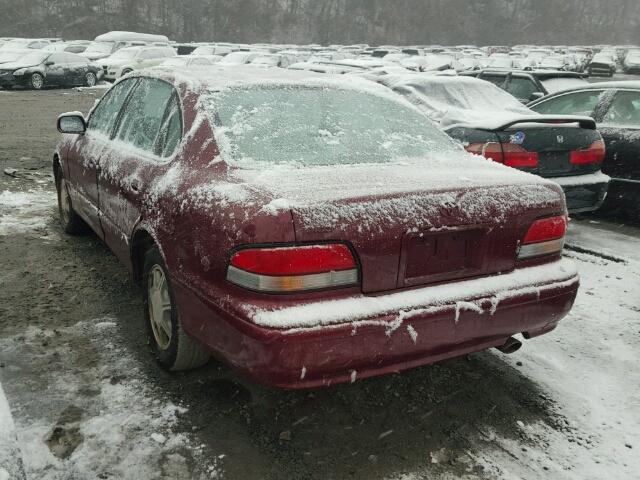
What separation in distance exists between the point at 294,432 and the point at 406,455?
1.64ft

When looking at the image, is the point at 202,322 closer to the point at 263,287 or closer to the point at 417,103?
the point at 263,287

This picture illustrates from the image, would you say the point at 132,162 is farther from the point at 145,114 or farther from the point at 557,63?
the point at 557,63

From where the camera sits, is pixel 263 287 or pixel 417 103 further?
pixel 417 103

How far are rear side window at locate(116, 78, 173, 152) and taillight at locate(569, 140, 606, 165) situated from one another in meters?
3.73

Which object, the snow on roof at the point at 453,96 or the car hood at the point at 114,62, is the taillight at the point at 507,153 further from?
the car hood at the point at 114,62

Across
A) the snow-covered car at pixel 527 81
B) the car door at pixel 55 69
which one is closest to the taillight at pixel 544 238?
the snow-covered car at pixel 527 81

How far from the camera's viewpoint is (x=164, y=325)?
122 inches

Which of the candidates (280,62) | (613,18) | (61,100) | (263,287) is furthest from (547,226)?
(613,18)

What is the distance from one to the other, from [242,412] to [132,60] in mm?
24510

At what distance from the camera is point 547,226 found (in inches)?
111

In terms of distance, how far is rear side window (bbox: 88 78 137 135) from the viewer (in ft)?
13.4

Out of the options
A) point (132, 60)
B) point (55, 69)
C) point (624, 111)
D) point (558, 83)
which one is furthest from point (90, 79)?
point (624, 111)

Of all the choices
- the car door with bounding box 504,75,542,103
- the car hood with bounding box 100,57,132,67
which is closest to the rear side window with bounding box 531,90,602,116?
the car door with bounding box 504,75,542,103

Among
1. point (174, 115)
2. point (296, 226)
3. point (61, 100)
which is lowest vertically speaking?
point (61, 100)
